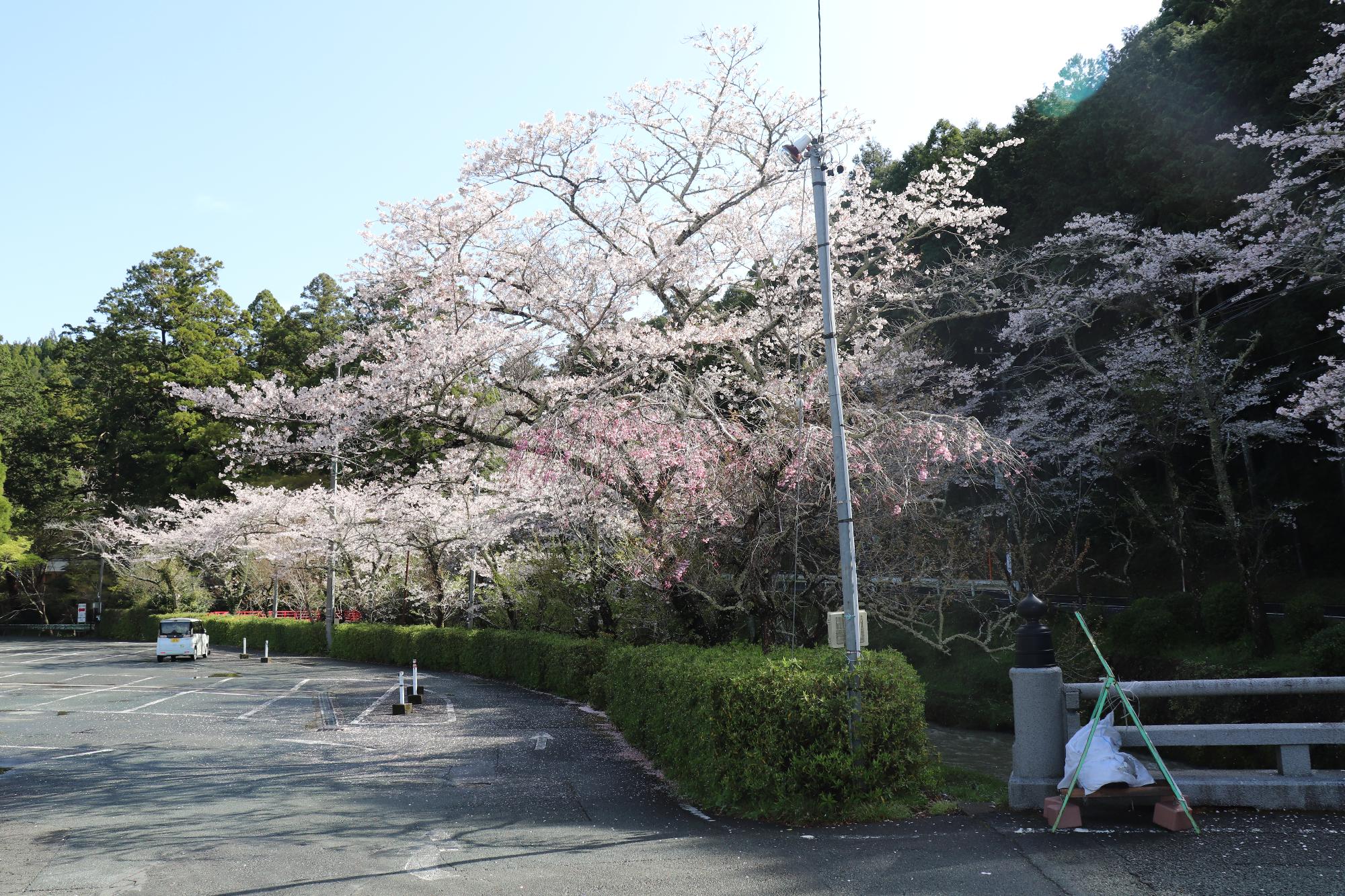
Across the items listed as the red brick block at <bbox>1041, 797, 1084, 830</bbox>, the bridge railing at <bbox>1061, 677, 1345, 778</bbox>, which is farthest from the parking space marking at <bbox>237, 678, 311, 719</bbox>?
the bridge railing at <bbox>1061, 677, 1345, 778</bbox>

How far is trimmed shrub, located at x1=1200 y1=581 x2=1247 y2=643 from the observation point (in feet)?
74.5

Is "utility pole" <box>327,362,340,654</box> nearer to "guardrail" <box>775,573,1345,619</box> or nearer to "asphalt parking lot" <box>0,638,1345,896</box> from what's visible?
"asphalt parking lot" <box>0,638,1345,896</box>

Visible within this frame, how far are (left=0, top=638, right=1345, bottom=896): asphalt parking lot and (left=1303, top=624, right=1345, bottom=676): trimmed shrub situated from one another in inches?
499

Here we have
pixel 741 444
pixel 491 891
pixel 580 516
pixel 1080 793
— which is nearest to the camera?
pixel 491 891

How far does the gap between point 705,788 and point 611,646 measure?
9.34 m

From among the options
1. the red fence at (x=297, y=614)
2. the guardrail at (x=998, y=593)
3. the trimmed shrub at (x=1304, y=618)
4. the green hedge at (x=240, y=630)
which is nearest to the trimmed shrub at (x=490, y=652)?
the green hedge at (x=240, y=630)

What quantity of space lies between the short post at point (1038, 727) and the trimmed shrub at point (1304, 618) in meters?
15.9

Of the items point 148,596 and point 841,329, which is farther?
point 148,596

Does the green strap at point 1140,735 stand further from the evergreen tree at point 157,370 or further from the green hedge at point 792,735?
the evergreen tree at point 157,370

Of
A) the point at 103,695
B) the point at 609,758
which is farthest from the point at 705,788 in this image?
the point at 103,695

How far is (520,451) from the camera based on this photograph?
1453 centimetres

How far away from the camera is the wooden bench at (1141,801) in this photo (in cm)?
727

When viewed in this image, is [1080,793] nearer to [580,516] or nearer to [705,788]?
[705,788]

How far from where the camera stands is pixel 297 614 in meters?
48.8
